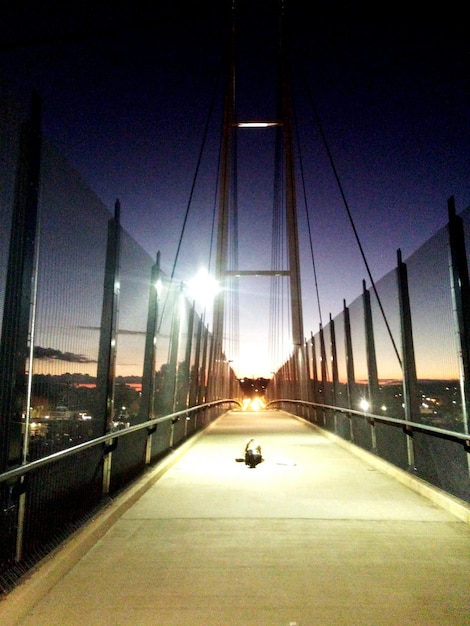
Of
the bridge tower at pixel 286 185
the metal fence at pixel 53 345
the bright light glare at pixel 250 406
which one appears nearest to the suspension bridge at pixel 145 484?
the metal fence at pixel 53 345

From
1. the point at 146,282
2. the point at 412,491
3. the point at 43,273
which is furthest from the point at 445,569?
the point at 146,282

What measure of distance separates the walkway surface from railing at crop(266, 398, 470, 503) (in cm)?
65

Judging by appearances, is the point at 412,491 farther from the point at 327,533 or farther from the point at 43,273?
the point at 43,273

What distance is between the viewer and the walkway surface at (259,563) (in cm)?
269

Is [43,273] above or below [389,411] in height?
above

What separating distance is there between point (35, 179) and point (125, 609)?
248 cm

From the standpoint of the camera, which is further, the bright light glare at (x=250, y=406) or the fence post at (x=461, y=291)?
the bright light glare at (x=250, y=406)

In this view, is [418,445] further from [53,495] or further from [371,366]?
[53,495]

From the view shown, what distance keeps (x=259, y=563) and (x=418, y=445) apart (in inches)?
192

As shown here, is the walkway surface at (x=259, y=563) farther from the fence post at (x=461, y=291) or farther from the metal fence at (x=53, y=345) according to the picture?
the fence post at (x=461, y=291)

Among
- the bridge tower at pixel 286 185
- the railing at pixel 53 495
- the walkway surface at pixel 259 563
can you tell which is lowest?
the walkway surface at pixel 259 563

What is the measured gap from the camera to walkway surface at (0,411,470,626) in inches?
106

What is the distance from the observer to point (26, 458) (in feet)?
10.0

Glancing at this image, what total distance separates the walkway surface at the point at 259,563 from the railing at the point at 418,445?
652mm
